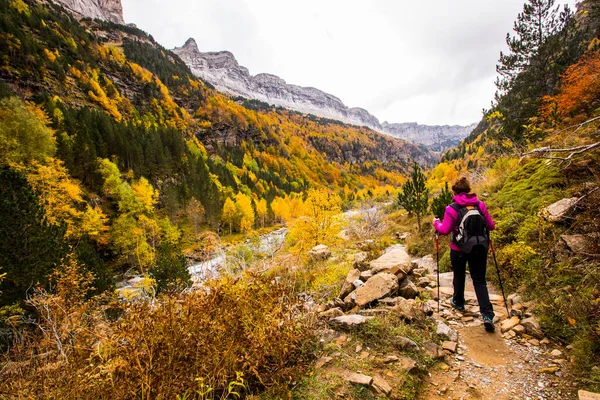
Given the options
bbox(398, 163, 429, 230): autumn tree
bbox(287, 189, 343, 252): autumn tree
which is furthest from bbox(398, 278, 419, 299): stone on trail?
bbox(287, 189, 343, 252): autumn tree

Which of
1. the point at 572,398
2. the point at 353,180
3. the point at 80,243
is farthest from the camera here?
the point at 353,180

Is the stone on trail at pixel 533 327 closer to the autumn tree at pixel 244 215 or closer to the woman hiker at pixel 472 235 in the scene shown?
the woman hiker at pixel 472 235

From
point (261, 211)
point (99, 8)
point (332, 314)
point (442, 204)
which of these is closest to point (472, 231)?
point (332, 314)

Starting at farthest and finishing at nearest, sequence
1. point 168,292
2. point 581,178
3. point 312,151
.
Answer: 1. point 312,151
2. point 581,178
3. point 168,292

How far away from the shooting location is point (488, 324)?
3910 mm

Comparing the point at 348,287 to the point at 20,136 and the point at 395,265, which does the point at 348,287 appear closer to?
the point at 395,265

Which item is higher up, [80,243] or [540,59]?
[540,59]

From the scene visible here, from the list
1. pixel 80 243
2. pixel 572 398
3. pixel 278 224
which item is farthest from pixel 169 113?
pixel 572 398

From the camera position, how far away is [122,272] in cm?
2911

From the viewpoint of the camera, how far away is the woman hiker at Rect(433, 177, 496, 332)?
4.07 meters

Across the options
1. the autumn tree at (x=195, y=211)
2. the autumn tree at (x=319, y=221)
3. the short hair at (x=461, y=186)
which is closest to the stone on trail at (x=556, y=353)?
the short hair at (x=461, y=186)

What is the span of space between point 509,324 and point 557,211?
284 centimetres

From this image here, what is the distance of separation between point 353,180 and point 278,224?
281ft

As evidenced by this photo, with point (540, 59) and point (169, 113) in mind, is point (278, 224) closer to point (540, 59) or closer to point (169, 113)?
point (540, 59)
